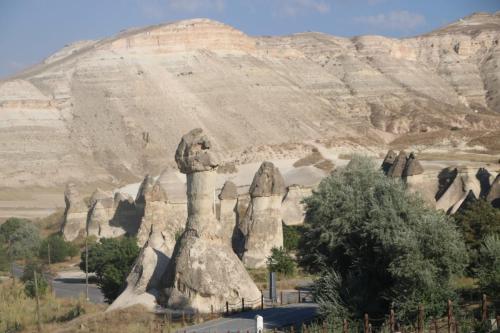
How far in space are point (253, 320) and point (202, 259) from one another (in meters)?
2.10

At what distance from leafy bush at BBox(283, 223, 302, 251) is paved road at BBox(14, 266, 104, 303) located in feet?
21.8

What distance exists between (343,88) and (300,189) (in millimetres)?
80905

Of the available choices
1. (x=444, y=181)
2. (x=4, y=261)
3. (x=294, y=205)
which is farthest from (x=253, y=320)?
(x=444, y=181)

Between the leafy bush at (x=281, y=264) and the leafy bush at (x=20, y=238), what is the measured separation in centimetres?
1691

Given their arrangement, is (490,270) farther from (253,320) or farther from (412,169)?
(412,169)

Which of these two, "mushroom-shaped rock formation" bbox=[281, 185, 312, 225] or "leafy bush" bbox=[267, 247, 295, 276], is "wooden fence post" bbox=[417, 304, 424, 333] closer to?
"leafy bush" bbox=[267, 247, 295, 276]

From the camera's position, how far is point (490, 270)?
17734 millimetres

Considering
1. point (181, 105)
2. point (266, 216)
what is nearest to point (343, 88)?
point (181, 105)

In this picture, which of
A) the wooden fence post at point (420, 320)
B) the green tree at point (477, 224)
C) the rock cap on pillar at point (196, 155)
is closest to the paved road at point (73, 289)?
the rock cap on pillar at point (196, 155)

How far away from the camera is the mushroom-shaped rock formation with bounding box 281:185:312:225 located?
4150 centimetres

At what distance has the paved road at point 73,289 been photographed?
29873 millimetres

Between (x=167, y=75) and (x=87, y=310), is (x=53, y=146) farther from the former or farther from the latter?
(x=87, y=310)

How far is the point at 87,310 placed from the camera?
982 inches

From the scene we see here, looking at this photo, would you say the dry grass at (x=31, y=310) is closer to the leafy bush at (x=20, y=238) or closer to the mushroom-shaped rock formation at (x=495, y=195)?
the mushroom-shaped rock formation at (x=495, y=195)
